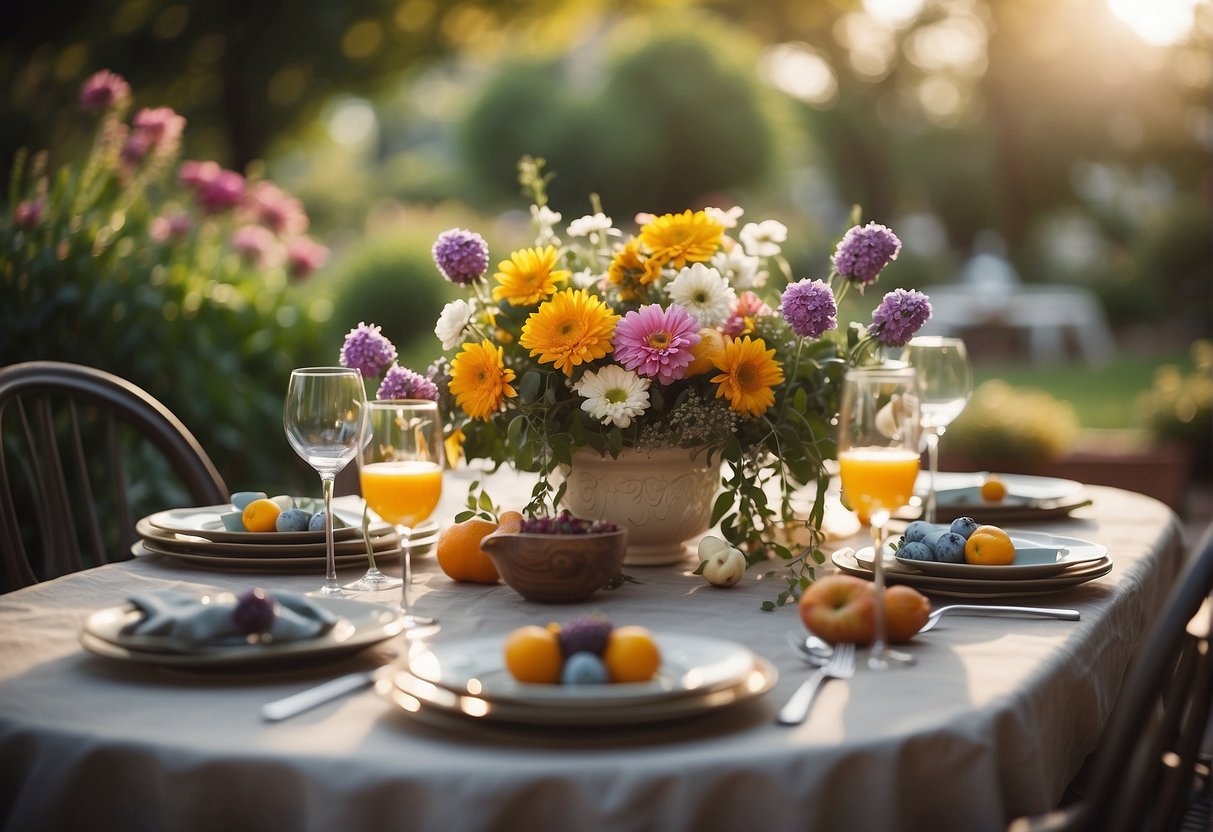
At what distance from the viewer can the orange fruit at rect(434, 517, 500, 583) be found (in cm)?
188

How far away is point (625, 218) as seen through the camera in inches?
418

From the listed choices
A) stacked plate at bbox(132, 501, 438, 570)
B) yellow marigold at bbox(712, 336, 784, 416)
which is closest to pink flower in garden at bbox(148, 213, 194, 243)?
stacked plate at bbox(132, 501, 438, 570)

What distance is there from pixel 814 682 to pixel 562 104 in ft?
32.6

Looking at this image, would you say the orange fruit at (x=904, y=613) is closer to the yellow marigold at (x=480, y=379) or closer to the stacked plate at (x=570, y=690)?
the stacked plate at (x=570, y=690)

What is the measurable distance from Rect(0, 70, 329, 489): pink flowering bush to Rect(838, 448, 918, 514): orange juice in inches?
121

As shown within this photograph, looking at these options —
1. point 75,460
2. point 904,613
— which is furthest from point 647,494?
point 75,460

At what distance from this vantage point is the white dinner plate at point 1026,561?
5.90 ft

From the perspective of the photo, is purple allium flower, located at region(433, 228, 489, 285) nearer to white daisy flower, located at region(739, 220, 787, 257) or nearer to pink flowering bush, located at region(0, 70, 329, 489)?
white daisy flower, located at region(739, 220, 787, 257)

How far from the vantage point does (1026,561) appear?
1.89 meters

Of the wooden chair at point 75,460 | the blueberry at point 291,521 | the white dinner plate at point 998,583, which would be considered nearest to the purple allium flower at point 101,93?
the wooden chair at point 75,460

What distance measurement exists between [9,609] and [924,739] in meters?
1.21

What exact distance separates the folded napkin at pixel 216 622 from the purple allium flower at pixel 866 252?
94cm

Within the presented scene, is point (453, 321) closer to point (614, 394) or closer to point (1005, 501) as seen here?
point (614, 394)

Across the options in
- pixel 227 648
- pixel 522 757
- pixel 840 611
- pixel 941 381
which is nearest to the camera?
pixel 522 757
